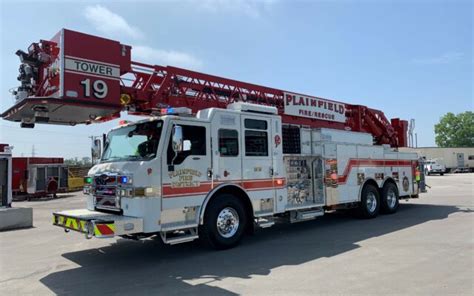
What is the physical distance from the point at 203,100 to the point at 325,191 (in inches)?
160

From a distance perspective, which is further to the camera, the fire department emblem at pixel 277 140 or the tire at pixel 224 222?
the fire department emblem at pixel 277 140

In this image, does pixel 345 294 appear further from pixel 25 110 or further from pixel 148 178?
pixel 25 110

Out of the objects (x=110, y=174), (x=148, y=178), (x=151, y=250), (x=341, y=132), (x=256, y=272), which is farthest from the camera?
(x=341, y=132)

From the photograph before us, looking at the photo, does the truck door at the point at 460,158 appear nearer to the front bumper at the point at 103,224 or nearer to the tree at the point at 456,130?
the tree at the point at 456,130

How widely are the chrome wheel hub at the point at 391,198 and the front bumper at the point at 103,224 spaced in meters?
9.25

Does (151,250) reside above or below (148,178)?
below

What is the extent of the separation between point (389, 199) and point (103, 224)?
9.92 metres

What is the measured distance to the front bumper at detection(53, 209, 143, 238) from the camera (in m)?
6.44

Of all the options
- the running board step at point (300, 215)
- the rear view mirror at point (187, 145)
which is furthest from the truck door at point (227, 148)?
the running board step at point (300, 215)

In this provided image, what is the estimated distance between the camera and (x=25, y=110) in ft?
25.0

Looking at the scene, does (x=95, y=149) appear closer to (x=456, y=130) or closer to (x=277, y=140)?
(x=277, y=140)

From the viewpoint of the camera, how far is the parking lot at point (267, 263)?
5.60 metres

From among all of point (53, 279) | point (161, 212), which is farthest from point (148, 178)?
point (53, 279)

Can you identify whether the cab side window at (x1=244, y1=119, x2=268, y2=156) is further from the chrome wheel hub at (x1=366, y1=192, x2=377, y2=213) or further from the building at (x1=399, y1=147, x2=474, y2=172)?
the building at (x1=399, y1=147, x2=474, y2=172)
